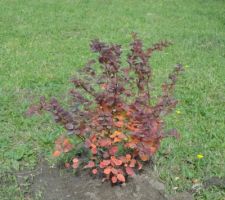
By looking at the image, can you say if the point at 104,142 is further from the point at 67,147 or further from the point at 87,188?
the point at 87,188

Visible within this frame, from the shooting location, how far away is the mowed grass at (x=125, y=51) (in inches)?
163

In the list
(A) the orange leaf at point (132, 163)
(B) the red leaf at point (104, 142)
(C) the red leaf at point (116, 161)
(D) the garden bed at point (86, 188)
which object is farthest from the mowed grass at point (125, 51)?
(B) the red leaf at point (104, 142)

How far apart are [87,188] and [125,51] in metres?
3.93

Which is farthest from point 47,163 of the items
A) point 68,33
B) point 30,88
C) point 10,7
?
point 10,7

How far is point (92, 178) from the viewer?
368 cm

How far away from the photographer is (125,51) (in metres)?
7.29

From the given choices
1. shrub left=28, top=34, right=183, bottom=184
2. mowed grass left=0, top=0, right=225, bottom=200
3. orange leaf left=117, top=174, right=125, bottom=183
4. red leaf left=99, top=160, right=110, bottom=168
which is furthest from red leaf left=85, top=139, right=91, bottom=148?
mowed grass left=0, top=0, right=225, bottom=200

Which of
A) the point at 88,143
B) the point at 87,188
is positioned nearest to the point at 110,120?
the point at 88,143

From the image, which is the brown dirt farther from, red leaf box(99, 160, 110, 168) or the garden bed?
red leaf box(99, 160, 110, 168)

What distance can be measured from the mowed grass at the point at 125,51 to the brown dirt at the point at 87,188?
0.14m

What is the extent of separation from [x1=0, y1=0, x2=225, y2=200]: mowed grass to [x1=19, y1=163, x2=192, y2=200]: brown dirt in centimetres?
14

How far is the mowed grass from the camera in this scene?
13.6 ft

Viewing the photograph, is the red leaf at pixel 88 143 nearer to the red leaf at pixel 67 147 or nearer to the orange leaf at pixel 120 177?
the red leaf at pixel 67 147

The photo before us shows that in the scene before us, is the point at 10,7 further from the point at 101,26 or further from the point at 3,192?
the point at 3,192
